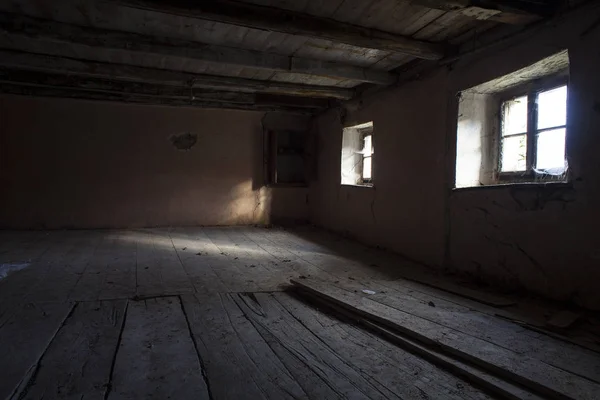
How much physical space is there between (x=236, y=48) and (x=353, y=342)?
2.89m

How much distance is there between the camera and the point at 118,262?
3.80m

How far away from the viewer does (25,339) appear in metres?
1.99

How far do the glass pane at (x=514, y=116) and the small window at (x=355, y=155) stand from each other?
245 centimetres

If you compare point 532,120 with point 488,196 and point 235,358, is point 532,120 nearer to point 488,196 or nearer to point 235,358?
point 488,196

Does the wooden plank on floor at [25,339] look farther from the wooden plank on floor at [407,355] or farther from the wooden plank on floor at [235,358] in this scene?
the wooden plank on floor at [407,355]

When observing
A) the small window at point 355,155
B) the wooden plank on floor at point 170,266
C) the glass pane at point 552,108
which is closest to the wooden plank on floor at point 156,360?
the wooden plank on floor at point 170,266

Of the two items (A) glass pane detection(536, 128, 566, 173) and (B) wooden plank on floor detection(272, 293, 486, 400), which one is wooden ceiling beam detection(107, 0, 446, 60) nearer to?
(A) glass pane detection(536, 128, 566, 173)

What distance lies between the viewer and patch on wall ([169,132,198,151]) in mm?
6438

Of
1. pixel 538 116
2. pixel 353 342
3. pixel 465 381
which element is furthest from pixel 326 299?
pixel 538 116

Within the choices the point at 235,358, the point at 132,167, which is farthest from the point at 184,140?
the point at 235,358

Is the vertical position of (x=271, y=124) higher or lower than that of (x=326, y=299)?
higher

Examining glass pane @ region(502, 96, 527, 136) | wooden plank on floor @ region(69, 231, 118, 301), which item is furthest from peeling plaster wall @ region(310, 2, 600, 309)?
wooden plank on floor @ region(69, 231, 118, 301)

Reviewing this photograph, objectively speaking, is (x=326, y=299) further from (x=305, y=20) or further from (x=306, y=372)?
(x=305, y=20)

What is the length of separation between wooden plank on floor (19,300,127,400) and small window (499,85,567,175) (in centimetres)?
302
